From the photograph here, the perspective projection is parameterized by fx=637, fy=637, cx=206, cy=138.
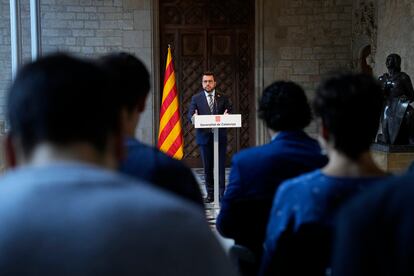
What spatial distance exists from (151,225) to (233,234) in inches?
50.2

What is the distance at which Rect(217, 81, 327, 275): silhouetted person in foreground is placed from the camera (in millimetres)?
1899

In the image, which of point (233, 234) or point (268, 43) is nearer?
point (233, 234)

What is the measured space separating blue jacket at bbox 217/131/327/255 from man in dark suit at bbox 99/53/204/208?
34 centimetres

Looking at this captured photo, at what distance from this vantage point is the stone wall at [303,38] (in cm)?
1045

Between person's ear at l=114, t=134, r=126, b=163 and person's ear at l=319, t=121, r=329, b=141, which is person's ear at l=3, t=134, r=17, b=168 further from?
person's ear at l=319, t=121, r=329, b=141

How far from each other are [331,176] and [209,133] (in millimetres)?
4845

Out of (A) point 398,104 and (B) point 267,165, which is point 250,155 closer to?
(B) point 267,165

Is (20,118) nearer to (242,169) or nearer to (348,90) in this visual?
(348,90)

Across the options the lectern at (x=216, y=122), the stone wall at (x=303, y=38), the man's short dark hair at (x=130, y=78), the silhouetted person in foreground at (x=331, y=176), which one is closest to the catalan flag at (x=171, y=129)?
the lectern at (x=216, y=122)

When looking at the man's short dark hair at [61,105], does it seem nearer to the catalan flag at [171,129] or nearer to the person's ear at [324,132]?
the person's ear at [324,132]

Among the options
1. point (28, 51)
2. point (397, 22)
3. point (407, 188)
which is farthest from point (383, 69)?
point (407, 188)

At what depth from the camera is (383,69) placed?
9.16 meters

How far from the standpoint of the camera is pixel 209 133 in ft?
20.7

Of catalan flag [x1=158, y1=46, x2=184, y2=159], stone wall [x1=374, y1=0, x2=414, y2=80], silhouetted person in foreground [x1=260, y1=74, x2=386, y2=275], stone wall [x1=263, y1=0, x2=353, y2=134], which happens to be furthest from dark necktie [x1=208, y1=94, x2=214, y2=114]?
silhouetted person in foreground [x1=260, y1=74, x2=386, y2=275]
